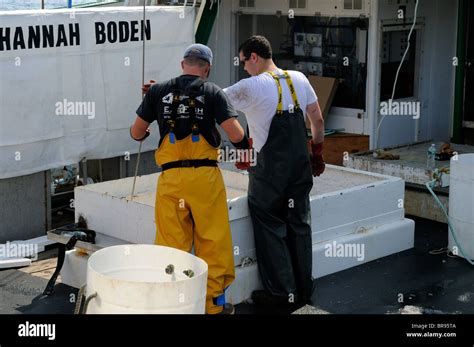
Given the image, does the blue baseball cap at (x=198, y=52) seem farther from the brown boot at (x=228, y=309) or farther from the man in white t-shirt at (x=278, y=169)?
the brown boot at (x=228, y=309)

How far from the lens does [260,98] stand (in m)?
7.00

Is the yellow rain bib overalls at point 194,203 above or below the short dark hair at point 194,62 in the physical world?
below

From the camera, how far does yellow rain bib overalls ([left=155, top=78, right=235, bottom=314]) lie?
6.41 m

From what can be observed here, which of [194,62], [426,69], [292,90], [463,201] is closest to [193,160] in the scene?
[194,62]

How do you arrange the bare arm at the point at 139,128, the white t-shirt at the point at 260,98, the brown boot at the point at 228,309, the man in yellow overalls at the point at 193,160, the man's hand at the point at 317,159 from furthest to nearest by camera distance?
the man's hand at the point at 317,159
the white t-shirt at the point at 260,98
the brown boot at the point at 228,309
the bare arm at the point at 139,128
the man in yellow overalls at the point at 193,160

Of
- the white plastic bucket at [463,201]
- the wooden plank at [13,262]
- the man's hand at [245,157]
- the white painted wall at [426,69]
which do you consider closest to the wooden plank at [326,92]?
the white painted wall at [426,69]

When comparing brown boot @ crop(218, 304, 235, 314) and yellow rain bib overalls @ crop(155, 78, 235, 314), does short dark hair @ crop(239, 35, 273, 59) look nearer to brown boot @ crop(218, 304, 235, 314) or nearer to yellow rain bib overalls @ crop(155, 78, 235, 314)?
yellow rain bib overalls @ crop(155, 78, 235, 314)

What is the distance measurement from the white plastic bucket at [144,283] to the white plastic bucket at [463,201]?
3507 mm

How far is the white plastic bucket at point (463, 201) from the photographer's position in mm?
8094

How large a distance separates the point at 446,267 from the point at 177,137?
3054 millimetres

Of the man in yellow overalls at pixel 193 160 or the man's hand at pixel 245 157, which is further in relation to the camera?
the man's hand at pixel 245 157

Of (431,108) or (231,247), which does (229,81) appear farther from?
(231,247)

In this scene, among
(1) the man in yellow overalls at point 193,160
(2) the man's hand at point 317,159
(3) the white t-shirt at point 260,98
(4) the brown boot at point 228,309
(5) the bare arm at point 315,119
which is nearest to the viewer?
(1) the man in yellow overalls at point 193,160

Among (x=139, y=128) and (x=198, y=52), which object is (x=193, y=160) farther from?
(x=198, y=52)
